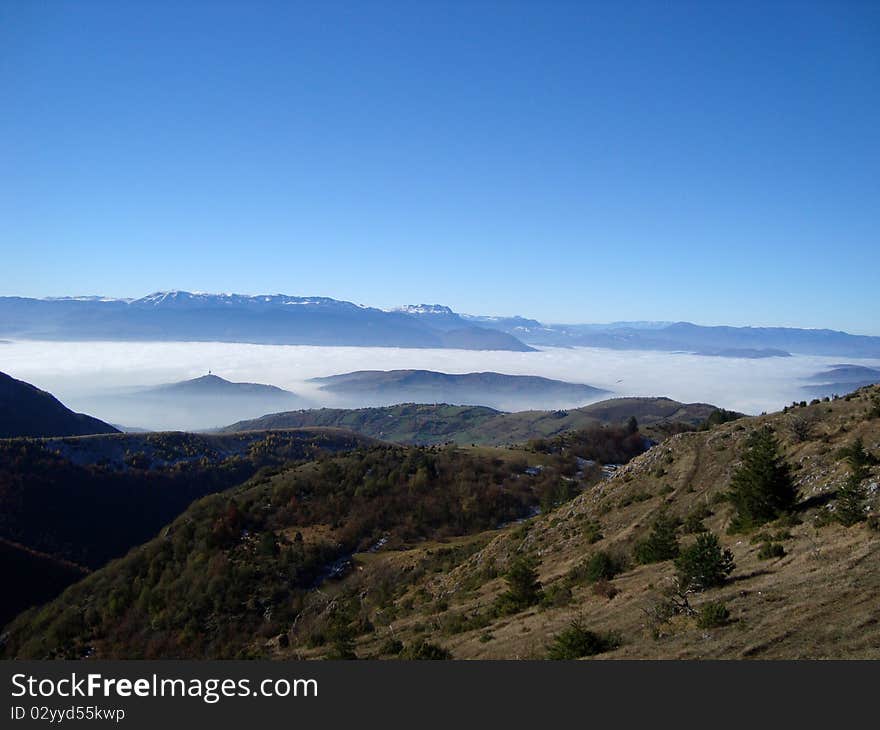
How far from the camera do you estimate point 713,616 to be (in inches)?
427

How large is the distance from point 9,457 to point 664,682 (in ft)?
347

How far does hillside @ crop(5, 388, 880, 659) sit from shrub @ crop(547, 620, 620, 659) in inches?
2.1

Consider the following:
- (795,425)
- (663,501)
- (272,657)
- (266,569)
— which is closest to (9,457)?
(266,569)

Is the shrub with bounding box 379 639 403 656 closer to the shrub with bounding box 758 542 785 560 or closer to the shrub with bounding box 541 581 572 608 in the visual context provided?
the shrub with bounding box 541 581 572 608

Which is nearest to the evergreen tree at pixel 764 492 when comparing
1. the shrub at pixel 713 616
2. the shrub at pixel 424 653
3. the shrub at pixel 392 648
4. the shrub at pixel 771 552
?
the shrub at pixel 771 552

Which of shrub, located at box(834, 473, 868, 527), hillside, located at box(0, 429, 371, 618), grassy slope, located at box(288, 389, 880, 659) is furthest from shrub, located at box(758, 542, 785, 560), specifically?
hillside, located at box(0, 429, 371, 618)

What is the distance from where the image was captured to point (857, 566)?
11781mm

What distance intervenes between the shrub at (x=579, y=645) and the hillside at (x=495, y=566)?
0.05 m

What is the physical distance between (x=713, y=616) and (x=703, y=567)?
9.05 ft

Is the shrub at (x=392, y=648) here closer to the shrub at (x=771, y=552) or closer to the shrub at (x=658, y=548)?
the shrub at (x=658, y=548)

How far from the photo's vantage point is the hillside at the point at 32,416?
126938mm

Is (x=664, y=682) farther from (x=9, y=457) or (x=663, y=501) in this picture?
(x=9, y=457)

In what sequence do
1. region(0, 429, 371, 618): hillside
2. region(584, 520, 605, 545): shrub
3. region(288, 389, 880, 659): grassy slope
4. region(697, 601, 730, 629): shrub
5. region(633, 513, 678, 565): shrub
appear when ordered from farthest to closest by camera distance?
Answer: region(0, 429, 371, 618): hillside, region(584, 520, 605, 545): shrub, region(633, 513, 678, 565): shrub, region(697, 601, 730, 629): shrub, region(288, 389, 880, 659): grassy slope

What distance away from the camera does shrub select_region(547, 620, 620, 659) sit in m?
11.4
